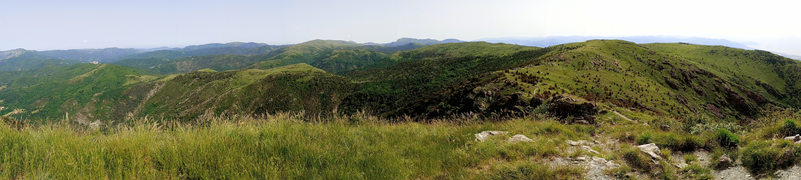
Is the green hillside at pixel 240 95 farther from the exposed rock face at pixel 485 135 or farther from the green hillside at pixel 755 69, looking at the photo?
the green hillside at pixel 755 69

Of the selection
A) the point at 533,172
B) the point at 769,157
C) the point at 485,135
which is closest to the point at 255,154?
the point at 533,172

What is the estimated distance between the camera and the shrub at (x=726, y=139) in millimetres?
4766

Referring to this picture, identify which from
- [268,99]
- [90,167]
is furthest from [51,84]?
[90,167]

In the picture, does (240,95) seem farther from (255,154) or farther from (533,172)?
(533,172)

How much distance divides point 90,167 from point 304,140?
276 cm

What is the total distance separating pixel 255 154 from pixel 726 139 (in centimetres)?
894

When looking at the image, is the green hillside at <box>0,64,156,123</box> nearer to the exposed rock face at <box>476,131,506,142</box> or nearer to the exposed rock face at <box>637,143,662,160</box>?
the exposed rock face at <box>476,131,506,142</box>

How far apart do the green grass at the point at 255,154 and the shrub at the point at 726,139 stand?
2793 millimetres

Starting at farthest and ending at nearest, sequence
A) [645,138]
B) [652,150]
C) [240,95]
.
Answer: [240,95] → [645,138] → [652,150]

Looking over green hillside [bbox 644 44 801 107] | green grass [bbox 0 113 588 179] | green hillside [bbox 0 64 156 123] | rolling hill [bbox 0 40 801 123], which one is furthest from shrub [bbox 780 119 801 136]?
green hillside [bbox 0 64 156 123]

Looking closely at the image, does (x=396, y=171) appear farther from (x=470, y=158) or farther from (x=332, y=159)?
(x=470, y=158)

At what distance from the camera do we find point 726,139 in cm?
494

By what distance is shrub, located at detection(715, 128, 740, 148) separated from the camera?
188 inches

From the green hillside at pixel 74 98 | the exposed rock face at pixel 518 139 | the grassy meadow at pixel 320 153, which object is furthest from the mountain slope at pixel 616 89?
the green hillside at pixel 74 98
